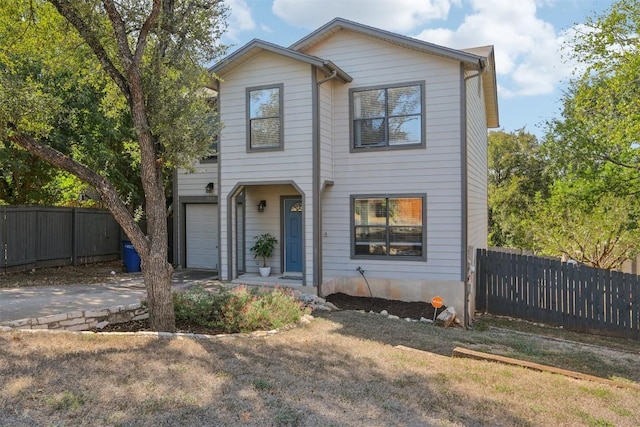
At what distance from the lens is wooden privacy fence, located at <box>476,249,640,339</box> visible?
10.2 meters

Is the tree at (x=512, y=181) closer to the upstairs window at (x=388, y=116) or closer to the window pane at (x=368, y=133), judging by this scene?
the upstairs window at (x=388, y=116)

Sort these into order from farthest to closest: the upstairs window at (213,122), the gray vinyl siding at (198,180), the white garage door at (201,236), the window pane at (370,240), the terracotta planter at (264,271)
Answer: the white garage door at (201,236), the gray vinyl siding at (198,180), the terracotta planter at (264,271), the window pane at (370,240), the upstairs window at (213,122)

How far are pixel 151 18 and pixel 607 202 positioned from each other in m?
15.7

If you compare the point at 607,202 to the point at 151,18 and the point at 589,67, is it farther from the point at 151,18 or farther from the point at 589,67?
the point at 151,18

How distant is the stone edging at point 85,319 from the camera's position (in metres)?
6.44

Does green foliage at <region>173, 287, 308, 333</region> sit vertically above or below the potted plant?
below

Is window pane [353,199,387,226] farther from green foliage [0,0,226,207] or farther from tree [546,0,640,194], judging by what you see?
tree [546,0,640,194]

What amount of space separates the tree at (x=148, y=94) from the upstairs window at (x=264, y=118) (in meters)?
3.25

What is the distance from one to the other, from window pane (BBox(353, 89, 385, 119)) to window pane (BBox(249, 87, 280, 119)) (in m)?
1.90


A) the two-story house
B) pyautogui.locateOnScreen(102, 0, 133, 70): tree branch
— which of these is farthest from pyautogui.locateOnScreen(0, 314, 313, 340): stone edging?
the two-story house

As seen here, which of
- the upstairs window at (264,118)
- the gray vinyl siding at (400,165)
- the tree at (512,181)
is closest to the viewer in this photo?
the gray vinyl siding at (400,165)

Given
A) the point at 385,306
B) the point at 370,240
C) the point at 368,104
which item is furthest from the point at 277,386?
the point at 368,104

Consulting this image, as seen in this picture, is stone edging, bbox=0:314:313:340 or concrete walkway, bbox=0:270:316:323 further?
concrete walkway, bbox=0:270:316:323

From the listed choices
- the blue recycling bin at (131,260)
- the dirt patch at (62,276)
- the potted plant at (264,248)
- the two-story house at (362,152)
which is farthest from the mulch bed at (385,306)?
the blue recycling bin at (131,260)
